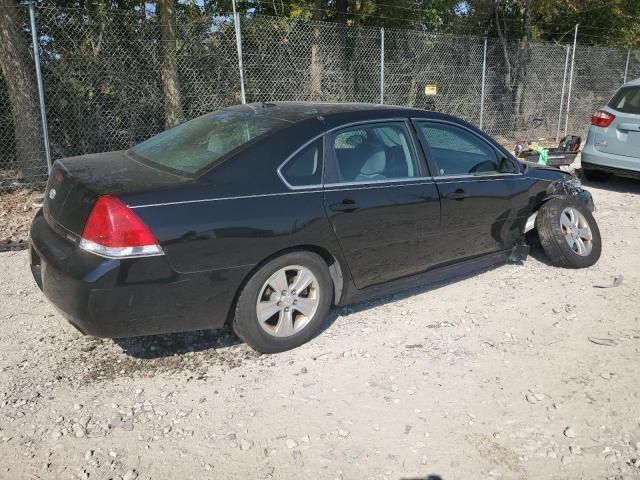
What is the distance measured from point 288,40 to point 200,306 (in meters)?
7.48

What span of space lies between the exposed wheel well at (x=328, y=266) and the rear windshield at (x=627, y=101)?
6470 millimetres

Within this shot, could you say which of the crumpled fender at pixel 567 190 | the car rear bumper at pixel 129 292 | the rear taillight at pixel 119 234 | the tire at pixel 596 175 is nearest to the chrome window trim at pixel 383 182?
the car rear bumper at pixel 129 292

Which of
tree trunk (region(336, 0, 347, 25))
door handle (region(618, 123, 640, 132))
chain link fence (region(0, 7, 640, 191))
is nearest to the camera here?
chain link fence (region(0, 7, 640, 191))

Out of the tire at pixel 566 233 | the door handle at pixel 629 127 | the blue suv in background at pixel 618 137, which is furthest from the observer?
the blue suv in background at pixel 618 137

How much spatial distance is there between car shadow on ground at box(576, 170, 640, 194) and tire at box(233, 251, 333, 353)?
6927 mm

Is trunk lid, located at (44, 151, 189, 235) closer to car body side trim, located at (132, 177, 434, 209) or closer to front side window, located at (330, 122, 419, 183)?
car body side trim, located at (132, 177, 434, 209)

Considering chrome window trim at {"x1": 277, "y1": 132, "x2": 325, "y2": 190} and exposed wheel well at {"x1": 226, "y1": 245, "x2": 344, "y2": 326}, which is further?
chrome window trim at {"x1": 277, "y1": 132, "x2": 325, "y2": 190}

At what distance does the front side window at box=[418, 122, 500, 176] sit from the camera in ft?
14.9

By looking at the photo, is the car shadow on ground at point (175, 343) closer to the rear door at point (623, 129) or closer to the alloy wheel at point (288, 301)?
the alloy wheel at point (288, 301)

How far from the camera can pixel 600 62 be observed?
612 inches

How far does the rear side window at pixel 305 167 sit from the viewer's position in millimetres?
3701

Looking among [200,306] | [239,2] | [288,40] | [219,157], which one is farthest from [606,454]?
[239,2]

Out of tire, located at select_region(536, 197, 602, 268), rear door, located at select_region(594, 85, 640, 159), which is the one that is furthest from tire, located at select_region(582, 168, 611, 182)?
tire, located at select_region(536, 197, 602, 268)

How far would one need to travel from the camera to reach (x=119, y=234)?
3.11 meters
